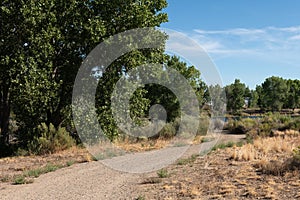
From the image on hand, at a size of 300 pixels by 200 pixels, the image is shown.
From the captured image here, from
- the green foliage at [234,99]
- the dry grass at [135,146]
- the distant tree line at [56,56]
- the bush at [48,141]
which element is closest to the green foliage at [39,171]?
the bush at [48,141]

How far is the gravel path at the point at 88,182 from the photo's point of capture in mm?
7445

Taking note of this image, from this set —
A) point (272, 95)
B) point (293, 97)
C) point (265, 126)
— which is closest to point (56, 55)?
point (265, 126)

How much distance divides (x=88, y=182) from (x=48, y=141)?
5625 mm

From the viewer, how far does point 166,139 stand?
1966 cm

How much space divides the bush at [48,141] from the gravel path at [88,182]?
315 cm

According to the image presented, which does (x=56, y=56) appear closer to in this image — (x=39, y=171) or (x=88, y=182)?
(x=39, y=171)

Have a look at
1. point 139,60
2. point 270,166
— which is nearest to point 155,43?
point 139,60

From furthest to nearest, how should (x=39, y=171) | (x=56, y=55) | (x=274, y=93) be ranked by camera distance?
(x=274, y=93), (x=56, y=55), (x=39, y=171)

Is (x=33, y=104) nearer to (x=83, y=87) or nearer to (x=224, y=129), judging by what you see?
(x=83, y=87)

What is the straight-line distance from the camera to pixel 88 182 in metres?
8.64

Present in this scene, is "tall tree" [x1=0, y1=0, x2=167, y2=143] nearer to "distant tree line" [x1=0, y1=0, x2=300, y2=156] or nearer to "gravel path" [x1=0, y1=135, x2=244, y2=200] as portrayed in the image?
"distant tree line" [x1=0, y1=0, x2=300, y2=156]

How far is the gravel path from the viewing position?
745cm

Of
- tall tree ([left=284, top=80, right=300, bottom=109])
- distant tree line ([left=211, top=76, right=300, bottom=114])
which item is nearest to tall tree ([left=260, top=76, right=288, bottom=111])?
distant tree line ([left=211, top=76, right=300, bottom=114])

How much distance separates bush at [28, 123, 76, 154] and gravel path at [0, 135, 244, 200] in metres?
3.15
